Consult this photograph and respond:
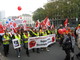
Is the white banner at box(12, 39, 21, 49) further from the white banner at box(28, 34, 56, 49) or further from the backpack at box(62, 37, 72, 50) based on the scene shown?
the backpack at box(62, 37, 72, 50)

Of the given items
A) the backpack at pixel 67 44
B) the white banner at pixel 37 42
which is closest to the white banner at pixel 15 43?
the white banner at pixel 37 42

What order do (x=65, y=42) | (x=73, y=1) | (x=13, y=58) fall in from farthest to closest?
1. (x=73, y=1)
2. (x=13, y=58)
3. (x=65, y=42)

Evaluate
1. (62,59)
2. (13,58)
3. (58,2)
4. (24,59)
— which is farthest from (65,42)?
(58,2)

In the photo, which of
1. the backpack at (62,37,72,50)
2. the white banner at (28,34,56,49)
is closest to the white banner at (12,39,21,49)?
the white banner at (28,34,56,49)

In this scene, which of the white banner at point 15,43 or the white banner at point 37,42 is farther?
the white banner at point 37,42

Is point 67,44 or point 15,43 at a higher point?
point 67,44

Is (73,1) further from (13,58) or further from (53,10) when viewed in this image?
(13,58)

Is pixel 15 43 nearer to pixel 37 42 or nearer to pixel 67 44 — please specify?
pixel 37 42

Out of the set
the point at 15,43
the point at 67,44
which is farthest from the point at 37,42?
the point at 67,44

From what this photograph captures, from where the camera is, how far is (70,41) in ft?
22.3

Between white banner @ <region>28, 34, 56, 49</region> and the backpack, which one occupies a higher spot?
the backpack

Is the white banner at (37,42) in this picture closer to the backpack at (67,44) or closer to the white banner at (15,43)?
the white banner at (15,43)

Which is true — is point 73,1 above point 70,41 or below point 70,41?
above

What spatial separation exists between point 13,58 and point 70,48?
3.45 meters
